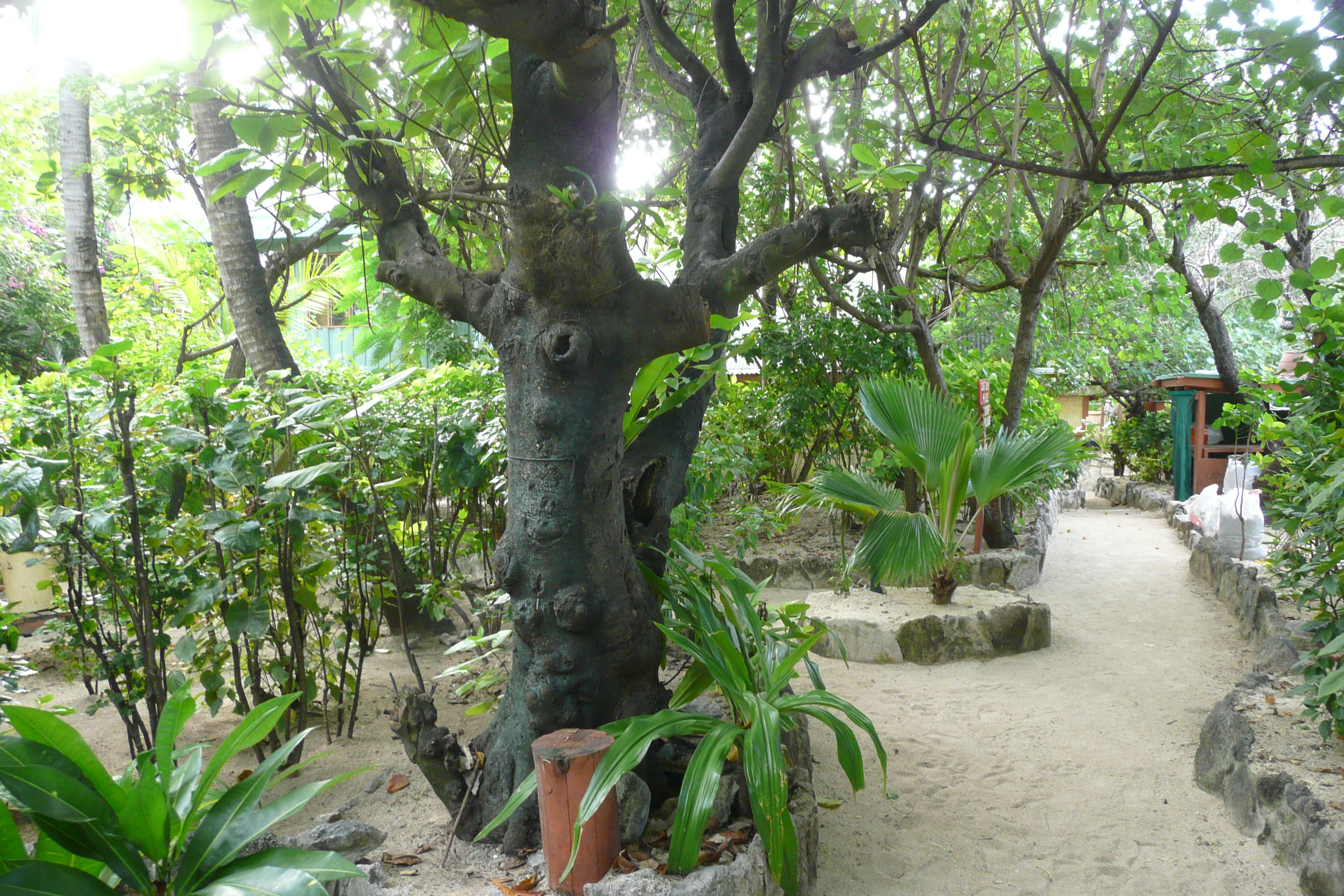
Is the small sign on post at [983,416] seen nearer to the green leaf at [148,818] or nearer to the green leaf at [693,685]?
the green leaf at [693,685]

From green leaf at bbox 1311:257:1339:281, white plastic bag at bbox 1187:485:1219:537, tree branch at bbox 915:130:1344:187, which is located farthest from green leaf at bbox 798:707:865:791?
white plastic bag at bbox 1187:485:1219:537

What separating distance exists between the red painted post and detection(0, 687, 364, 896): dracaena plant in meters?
0.50

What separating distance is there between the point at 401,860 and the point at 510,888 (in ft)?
1.25

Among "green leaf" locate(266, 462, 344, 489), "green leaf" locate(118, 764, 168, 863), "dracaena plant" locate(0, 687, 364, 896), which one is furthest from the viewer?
"green leaf" locate(266, 462, 344, 489)

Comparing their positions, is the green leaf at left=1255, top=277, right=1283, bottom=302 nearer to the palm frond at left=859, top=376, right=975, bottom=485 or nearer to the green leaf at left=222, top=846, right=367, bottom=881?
the palm frond at left=859, top=376, right=975, bottom=485

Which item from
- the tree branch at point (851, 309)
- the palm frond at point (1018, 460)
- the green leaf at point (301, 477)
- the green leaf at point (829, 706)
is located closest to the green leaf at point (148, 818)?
the green leaf at point (301, 477)

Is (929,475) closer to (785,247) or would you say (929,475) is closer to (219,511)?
(785,247)

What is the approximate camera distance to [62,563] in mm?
2600

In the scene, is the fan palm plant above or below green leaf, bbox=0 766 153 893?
above

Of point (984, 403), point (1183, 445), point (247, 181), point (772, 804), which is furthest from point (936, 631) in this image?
point (1183, 445)

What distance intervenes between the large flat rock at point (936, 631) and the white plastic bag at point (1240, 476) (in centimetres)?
240

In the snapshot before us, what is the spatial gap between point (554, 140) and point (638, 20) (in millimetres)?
1694

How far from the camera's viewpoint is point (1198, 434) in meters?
9.80

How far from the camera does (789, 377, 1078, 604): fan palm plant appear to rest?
4.90 metres
